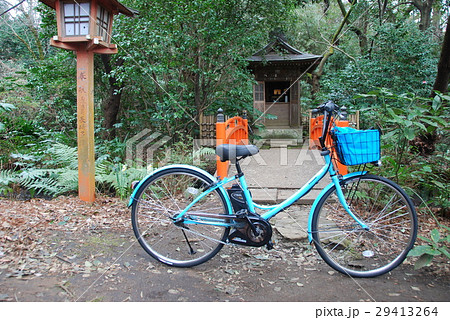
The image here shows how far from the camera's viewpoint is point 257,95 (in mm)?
13602

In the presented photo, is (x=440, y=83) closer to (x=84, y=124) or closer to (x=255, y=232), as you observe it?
(x=255, y=232)

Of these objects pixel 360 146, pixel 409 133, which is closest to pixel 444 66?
pixel 409 133

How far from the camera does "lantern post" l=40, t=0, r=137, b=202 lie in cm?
453

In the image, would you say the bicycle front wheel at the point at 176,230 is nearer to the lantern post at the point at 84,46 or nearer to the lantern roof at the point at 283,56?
the lantern post at the point at 84,46

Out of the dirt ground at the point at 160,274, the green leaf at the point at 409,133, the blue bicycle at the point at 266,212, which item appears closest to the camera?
the dirt ground at the point at 160,274

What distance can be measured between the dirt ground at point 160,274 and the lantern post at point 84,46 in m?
1.08

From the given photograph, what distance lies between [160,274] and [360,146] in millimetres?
1900

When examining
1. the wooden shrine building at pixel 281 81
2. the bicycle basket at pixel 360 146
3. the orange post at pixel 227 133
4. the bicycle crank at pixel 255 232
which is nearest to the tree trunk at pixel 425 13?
the wooden shrine building at pixel 281 81

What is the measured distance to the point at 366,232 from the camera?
3.33 meters

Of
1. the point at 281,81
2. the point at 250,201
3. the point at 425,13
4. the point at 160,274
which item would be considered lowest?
the point at 160,274

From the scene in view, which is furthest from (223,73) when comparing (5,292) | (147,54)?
(5,292)

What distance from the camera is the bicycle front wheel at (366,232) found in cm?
279

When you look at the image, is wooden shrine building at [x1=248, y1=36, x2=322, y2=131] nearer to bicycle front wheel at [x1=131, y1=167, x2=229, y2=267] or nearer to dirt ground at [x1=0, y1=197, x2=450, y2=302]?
bicycle front wheel at [x1=131, y1=167, x2=229, y2=267]

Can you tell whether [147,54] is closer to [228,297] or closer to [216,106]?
[216,106]
